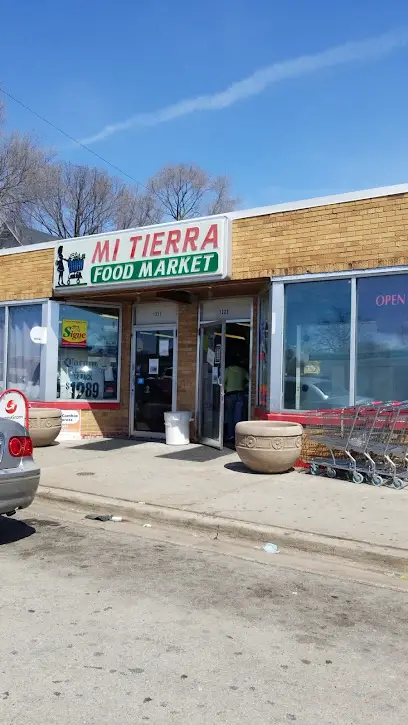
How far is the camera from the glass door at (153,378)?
12.5 meters

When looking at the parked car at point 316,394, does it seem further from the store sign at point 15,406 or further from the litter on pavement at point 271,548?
the store sign at point 15,406

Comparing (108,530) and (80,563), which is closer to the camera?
(80,563)

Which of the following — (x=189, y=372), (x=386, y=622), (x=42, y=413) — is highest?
(x=189, y=372)

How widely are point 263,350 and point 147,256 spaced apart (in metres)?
2.62

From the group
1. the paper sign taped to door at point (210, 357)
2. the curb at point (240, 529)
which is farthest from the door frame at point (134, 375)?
the curb at point (240, 529)

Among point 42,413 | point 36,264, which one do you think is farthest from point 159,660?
point 36,264

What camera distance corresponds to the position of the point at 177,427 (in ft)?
38.1

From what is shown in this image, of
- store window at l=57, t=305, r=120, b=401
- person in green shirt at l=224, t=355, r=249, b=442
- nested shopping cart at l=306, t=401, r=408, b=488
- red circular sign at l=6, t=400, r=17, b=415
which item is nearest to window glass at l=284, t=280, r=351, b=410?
nested shopping cart at l=306, t=401, r=408, b=488

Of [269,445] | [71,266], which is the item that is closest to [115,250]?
[71,266]

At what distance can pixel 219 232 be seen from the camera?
10.0 meters

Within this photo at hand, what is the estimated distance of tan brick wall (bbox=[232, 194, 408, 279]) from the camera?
28.9 feet

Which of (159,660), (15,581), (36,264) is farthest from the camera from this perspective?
(36,264)

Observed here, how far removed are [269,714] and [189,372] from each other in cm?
919

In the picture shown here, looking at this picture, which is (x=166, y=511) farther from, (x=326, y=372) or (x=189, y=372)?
(x=189, y=372)
